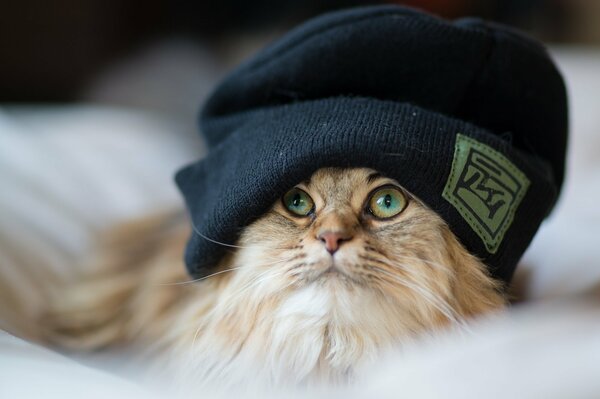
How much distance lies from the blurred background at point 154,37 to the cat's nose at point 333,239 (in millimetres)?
1980

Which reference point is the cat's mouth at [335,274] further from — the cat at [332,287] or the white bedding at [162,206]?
the white bedding at [162,206]

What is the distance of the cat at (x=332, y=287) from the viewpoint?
37.5 inches

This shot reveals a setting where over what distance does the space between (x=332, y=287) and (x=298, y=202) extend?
16 centimetres

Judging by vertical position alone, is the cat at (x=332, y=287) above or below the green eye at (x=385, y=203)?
below

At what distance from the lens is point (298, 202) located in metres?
1.04

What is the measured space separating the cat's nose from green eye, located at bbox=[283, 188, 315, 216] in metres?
0.10

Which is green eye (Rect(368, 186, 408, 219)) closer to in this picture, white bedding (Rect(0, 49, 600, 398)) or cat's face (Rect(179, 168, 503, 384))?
cat's face (Rect(179, 168, 503, 384))

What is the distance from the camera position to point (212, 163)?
1160 millimetres

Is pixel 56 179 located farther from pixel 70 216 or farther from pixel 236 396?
pixel 236 396

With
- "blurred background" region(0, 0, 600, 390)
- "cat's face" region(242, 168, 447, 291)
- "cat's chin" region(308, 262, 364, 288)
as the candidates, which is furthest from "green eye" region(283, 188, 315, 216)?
"blurred background" region(0, 0, 600, 390)

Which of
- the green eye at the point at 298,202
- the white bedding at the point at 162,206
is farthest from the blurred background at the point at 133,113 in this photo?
the green eye at the point at 298,202

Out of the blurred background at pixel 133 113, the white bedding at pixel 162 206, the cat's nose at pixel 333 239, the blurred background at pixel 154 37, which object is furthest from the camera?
the blurred background at pixel 154 37

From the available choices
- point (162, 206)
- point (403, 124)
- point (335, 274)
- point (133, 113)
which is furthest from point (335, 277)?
point (133, 113)

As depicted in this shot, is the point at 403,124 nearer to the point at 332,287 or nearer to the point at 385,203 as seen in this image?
the point at 385,203
